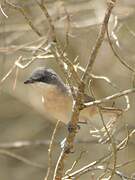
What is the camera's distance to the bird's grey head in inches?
221

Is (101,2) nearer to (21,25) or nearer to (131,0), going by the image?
(131,0)

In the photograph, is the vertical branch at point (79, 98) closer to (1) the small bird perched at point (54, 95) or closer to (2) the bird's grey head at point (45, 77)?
(1) the small bird perched at point (54, 95)

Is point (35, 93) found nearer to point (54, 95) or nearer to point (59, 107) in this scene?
point (54, 95)

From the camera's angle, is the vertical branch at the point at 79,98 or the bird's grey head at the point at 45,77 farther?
the bird's grey head at the point at 45,77

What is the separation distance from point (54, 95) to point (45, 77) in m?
0.18

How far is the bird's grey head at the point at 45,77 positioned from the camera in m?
5.60

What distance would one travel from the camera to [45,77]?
18.6ft

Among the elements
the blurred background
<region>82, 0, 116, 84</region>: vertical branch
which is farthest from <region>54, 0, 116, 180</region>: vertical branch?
the blurred background

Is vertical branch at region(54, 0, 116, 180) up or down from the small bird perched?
down

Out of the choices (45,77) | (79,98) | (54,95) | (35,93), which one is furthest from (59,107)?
(35,93)

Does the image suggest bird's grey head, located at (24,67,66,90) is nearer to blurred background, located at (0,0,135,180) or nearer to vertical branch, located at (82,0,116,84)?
vertical branch, located at (82,0,116,84)

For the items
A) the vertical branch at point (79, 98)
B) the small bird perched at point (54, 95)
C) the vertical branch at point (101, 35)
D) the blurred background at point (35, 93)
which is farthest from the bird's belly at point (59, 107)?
the blurred background at point (35, 93)

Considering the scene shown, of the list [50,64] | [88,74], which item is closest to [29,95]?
[50,64]

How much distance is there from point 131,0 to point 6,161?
164 inches
